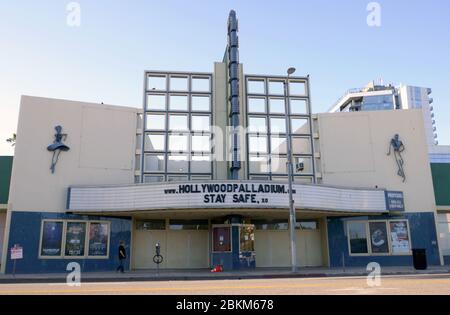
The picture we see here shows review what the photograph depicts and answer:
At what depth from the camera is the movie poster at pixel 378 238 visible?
28.2m

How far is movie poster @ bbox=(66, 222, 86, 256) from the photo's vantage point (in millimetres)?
25688

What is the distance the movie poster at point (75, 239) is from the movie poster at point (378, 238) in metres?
18.3

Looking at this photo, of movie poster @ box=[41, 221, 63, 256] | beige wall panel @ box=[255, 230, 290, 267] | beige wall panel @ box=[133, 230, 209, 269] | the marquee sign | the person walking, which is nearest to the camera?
the marquee sign

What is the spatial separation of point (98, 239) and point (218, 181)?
27.9 ft

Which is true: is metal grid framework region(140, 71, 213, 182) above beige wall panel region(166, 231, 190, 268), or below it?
above

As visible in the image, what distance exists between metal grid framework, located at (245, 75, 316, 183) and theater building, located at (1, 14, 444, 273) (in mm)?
76

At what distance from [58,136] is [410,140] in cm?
2310

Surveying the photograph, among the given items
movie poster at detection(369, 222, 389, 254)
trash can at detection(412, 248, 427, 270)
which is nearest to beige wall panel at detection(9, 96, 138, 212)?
movie poster at detection(369, 222, 389, 254)

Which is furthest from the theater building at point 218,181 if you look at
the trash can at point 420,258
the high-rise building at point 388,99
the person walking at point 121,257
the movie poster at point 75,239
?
the high-rise building at point 388,99

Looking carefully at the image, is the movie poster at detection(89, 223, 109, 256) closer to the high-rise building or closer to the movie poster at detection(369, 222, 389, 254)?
the movie poster at detection(369, 222, 389, 254)

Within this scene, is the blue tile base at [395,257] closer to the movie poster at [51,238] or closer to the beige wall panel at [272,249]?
the beige wall panel at [272,249]

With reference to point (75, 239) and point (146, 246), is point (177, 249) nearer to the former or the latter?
point (146, 246)

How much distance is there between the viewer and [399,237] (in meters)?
28.4

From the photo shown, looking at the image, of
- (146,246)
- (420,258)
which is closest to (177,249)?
(146,246)
